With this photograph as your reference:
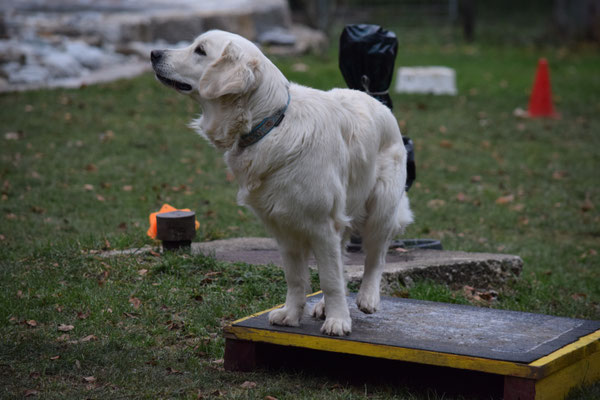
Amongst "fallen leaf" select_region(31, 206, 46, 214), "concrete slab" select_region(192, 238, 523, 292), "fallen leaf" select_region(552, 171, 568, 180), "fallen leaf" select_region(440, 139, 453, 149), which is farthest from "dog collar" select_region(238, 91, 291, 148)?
"fallen leaf" select_region(440, 139, 453, 149)

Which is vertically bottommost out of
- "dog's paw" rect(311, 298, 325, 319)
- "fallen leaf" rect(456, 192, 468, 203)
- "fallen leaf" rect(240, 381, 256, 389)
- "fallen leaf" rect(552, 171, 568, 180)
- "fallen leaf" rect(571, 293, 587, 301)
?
"fallen leaf" rect(552, 171, 568, 180)

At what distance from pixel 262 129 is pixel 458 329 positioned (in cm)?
171

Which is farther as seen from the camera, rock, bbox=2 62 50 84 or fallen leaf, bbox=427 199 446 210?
rock, bbox=2 62 50 84

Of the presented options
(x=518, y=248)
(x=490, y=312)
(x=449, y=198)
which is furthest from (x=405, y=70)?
(x=490, y=312)

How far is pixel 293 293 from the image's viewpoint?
15.5ft

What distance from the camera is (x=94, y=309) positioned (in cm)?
554

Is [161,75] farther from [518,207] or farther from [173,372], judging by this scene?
[518,207]

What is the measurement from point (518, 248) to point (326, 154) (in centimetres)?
482

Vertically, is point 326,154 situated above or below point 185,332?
above

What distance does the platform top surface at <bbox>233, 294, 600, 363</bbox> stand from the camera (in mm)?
4270

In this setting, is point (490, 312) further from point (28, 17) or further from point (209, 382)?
point (28, 17)

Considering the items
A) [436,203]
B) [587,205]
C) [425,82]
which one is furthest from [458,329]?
[425,82]

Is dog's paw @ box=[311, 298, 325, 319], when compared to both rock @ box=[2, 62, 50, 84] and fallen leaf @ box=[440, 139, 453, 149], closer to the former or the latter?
fallen leaf @ box=[440, 139, 453, 149]

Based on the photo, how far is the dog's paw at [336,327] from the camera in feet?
14.7
